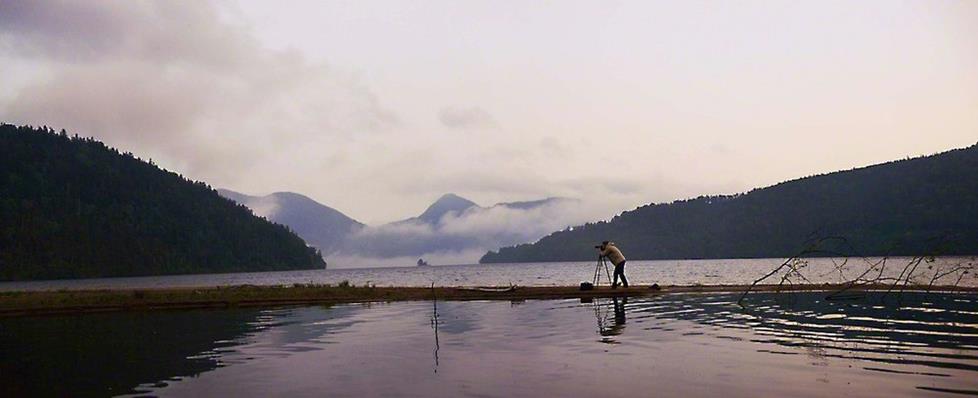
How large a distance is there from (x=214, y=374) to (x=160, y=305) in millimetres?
27085

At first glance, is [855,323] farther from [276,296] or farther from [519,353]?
[276,296]

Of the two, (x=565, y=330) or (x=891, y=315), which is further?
(x=891, y=315)

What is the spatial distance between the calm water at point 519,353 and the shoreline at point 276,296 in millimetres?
5712

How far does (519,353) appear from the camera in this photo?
2117 cm

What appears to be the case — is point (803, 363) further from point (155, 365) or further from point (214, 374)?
point (155, 365)

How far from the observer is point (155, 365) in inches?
802

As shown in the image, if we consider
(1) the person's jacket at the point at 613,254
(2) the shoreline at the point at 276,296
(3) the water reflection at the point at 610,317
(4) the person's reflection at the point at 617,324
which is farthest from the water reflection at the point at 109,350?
(1) the person's jacket at the point at 613,254

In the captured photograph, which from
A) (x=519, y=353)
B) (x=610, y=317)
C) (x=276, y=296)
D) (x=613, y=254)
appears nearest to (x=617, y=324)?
(x=610, y=317)

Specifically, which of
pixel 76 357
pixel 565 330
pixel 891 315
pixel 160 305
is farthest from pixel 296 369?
pixel 160 305

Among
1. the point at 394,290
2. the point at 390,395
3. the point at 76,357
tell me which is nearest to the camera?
the point at 390,395

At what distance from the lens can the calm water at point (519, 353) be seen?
15914mm

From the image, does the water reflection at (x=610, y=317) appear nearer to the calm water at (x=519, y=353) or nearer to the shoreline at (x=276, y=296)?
the calm water at (x=519, y=353)

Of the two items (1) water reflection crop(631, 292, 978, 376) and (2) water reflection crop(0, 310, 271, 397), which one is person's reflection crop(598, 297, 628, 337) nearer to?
(1) water reflection crop(631, 292, 978, 376)

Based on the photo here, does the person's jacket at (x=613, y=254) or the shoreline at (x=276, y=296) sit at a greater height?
the person's jacket at (x=613, y=254)
